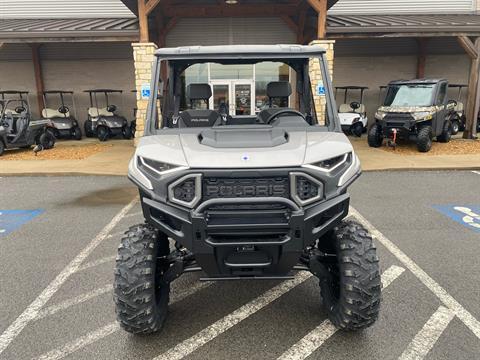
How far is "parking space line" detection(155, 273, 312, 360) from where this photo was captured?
9.44 ft

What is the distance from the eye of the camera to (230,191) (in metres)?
2.57

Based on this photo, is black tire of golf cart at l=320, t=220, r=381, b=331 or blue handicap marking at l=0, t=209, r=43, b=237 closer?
black tire of golf cart at l=320, t=220, r=381, b=331

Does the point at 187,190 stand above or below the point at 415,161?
above

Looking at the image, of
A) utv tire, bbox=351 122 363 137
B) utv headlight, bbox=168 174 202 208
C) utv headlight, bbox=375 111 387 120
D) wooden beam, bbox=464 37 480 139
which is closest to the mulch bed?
utv headlight, bbox=375 111 387 120

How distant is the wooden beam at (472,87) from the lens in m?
13.3

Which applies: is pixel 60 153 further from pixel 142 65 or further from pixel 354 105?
pixel 354 105

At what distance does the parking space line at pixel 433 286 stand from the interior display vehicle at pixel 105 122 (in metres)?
12.2

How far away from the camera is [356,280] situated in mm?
2787

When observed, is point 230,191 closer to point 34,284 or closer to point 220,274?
point 220,274

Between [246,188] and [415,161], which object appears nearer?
[246,188]

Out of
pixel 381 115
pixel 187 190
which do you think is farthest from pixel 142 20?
pixel 187 190

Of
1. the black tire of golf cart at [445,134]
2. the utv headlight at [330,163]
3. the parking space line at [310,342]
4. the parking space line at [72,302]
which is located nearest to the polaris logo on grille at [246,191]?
the utv headlight at [330,163]

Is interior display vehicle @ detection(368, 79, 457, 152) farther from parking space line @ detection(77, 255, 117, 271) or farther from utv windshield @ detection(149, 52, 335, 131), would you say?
parking space line @ detection(77, 255, 117, 271)

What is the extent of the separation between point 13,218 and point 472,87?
14559 mm
